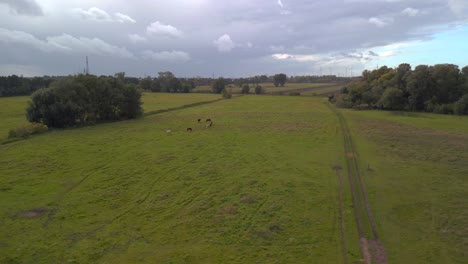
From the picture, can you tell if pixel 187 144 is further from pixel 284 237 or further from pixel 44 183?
pixel 284 237

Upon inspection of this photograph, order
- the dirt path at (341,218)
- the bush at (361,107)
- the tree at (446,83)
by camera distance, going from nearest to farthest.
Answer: the dirt path at (341,218) < the tree at (446,83) < the bush at (361,107)

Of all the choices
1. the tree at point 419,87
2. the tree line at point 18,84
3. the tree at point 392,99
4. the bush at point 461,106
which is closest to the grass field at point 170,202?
the bush at point 461,106

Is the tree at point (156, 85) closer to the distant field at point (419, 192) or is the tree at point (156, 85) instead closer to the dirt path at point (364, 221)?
the distant field at point (419, 192)

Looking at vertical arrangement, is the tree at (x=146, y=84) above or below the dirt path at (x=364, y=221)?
above

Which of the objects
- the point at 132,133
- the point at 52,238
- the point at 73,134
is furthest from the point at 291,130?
the point at 52,238

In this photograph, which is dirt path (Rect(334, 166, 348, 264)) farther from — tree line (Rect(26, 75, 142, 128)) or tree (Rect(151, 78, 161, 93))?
tree (Rect(151, 78, 161, 93))

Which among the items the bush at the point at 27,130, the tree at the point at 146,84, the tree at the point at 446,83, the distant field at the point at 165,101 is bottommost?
the bush at the point at 27,130
